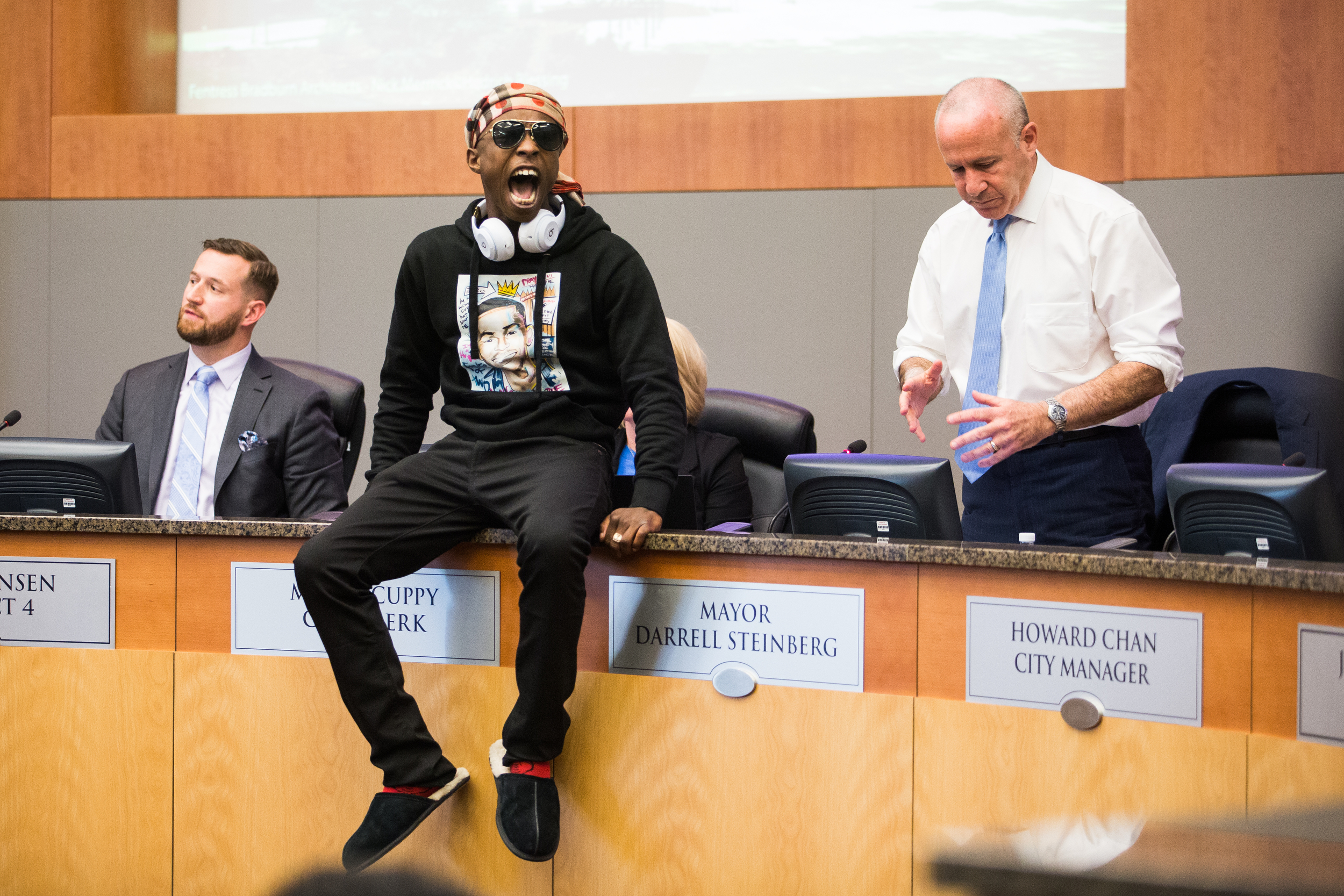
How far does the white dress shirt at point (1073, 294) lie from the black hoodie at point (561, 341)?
0.63 m

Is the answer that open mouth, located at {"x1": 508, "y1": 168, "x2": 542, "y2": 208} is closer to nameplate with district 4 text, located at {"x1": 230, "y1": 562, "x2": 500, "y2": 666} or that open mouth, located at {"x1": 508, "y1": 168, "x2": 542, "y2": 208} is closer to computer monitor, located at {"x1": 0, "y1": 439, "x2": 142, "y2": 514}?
nameplate with district 4 text, located at {"x1": 230, "y1": 562, "x2": 500, "y2": 666}

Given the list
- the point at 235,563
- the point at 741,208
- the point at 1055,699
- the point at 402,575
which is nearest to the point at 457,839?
the point at 402,575

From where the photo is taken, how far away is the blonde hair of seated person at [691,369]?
2.97m

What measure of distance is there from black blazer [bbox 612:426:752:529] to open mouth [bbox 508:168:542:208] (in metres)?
1.11

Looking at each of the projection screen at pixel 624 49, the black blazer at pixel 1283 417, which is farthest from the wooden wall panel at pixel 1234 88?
the black blazer at pixel 1283 417

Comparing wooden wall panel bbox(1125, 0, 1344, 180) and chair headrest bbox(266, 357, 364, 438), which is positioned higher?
wooden wall panel bbox(1125, 0, 1344, 180)

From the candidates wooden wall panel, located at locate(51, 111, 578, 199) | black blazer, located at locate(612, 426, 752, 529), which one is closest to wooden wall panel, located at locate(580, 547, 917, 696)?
black blazer, located at locate(612, 426, 752, 529)

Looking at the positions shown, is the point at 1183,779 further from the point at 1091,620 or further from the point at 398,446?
the point at 398,446

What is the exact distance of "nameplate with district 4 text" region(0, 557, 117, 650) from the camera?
1.93m

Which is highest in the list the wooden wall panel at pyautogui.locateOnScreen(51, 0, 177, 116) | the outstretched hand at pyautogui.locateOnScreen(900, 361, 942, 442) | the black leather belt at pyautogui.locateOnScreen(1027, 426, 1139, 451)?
the wooden wall panel at pyautogui.locateOnScreen(51, 0, 177, 116)

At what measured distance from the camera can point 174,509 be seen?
107 inches

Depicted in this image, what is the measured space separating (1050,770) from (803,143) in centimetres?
301

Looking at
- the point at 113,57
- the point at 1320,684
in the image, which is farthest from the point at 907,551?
the point at 113,57

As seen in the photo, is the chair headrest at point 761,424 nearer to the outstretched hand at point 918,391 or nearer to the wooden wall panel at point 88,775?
the outstretched hand at point 918,391
